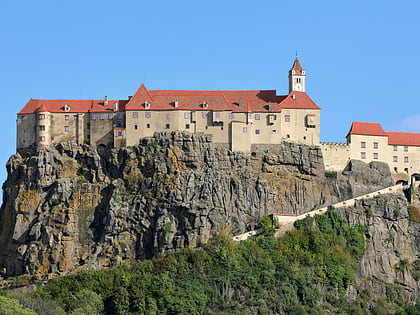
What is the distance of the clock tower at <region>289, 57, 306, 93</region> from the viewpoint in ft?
515

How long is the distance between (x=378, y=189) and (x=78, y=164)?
123 feet

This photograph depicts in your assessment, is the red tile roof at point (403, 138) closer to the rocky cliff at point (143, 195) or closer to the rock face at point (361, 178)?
the rock face at point (361, 178)

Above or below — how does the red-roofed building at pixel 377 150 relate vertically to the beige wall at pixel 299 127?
below

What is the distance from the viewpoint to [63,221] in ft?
474

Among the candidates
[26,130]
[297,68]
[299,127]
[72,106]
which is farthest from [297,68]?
[26,130]

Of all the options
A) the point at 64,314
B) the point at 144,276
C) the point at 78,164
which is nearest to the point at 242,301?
the point at 144,276

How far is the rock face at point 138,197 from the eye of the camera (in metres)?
142

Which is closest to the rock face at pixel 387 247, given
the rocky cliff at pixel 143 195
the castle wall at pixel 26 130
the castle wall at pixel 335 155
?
the rocky cliff at pixel 143 195

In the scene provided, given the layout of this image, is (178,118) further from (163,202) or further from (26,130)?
(26,130)

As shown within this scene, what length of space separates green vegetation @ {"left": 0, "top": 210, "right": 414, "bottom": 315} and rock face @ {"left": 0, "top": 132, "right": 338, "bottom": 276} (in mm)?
4093

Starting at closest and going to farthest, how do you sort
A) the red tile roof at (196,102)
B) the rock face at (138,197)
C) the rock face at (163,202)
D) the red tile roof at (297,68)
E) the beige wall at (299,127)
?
1. the rock face at (138,197)
2. the rock face at (163,202)
3. the red tile roof at (196,102)
4. the beige wall at (299,127)
5. the red tile roof at (297,68)

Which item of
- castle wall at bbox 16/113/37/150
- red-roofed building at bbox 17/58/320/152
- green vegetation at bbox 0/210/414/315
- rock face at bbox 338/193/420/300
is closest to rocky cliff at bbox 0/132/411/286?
red-roofed building at bbox 17/58/320/152

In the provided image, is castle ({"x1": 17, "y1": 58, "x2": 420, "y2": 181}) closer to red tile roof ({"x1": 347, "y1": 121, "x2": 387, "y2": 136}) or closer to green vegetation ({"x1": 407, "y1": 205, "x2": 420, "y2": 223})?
red tile roof ({"x1": 347, "y1": 121, "x2": 387, "y2": 136})

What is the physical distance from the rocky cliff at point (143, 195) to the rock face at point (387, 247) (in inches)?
167
